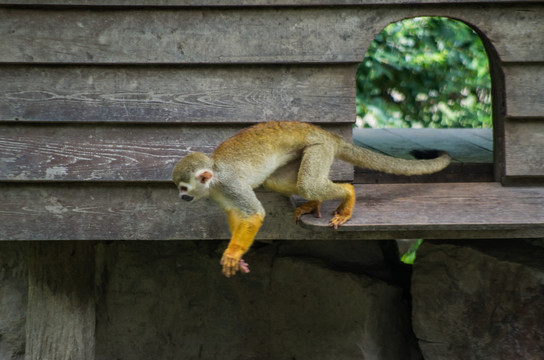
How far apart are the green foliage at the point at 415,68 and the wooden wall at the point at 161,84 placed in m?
3.03

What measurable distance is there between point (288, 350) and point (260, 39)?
1942 mm

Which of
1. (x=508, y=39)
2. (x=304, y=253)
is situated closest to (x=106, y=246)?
(x=304, y=253)

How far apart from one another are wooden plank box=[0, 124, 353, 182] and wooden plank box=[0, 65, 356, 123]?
6cm

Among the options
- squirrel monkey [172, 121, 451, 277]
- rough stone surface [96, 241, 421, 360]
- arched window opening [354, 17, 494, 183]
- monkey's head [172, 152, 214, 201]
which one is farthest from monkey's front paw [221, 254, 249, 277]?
arched window opening [354, 17, 494, 183]

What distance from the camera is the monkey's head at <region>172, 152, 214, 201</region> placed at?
2557 mm

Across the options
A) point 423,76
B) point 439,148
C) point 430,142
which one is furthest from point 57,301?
point 423,76

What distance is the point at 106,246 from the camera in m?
4.01

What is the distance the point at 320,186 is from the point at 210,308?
1552 millimetres

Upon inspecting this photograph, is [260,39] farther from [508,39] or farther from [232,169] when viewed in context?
[508,39]

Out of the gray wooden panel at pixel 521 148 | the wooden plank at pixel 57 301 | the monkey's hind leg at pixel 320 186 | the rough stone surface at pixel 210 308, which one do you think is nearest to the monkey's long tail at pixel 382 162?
the monkey's hind leg at pixel 320 186

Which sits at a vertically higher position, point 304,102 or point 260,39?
point 260,39

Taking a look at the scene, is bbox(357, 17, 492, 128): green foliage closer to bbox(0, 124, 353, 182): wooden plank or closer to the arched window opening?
the arched window opening

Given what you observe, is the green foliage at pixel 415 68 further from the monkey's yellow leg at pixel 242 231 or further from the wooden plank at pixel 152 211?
the monkey's yellow leg at pixel 242 231

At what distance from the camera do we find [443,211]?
2844mm
